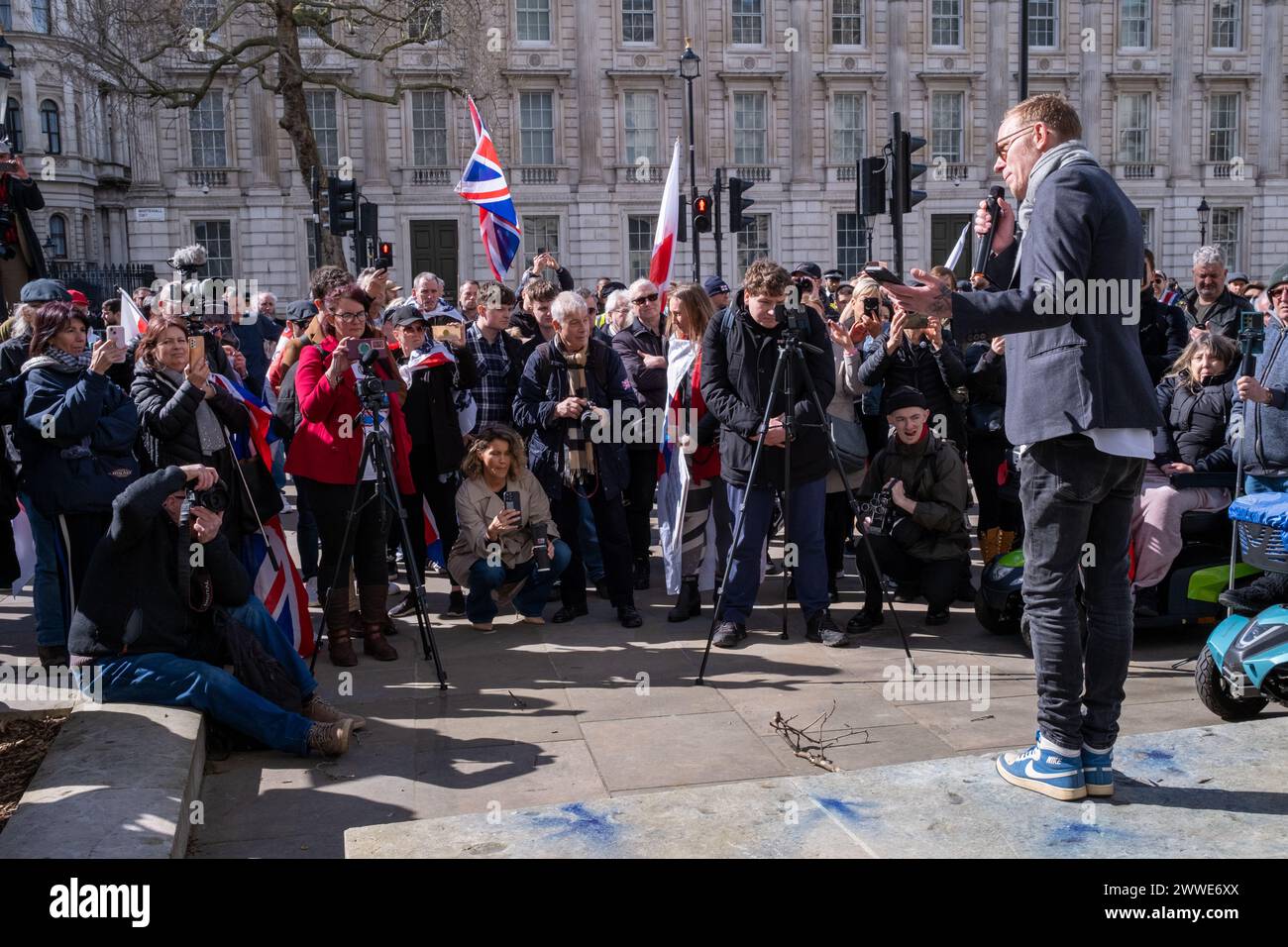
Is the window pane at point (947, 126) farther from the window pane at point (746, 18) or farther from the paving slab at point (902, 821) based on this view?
the paving slab at point (902, 821)

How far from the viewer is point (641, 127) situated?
1430 inches

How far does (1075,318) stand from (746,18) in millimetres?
35404

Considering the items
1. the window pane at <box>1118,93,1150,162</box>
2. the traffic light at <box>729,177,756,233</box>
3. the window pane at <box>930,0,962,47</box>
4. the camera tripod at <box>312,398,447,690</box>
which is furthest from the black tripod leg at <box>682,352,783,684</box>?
the window pane at <box>1118,93,1150,162</box>

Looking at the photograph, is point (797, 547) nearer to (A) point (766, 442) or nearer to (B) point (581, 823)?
(A) point (766, 442)

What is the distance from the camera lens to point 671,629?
7445 mm

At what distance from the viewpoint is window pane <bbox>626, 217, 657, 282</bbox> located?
36.5 m

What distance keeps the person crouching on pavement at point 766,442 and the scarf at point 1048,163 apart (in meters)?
2.82

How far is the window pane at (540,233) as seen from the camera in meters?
36.0

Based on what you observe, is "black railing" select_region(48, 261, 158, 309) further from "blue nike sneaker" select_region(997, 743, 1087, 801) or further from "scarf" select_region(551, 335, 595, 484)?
"blue nike sneaker" select_region(997, 743, 1087, 801)

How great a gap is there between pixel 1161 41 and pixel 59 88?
35.6m

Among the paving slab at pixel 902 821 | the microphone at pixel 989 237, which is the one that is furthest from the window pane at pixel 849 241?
the paving slab at pixel 902 821

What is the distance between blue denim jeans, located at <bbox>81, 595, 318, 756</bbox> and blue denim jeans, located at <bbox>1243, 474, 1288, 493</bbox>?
4.85 meters
